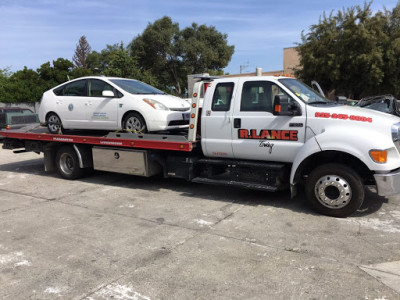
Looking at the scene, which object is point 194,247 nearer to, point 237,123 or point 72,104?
point 237,123

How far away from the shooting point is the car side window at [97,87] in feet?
25.7

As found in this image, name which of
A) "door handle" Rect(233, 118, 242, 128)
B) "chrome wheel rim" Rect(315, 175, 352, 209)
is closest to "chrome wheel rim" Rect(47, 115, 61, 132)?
"door handle" Rect(233, 118, 242, 128)

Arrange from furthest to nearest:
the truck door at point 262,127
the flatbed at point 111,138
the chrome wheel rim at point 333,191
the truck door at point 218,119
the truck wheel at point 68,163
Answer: the truck wheel at point 68,163, the flatbed at point 111,138, the truck door at point 218,119, the truck door at point 262,127, the chrome wheel rim at point 333,191

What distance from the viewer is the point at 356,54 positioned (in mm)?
21391

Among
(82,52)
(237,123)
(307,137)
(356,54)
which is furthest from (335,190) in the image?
(82,52)

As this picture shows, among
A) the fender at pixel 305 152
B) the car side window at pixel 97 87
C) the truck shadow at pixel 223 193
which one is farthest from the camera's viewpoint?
the car side window at pixel 97 87

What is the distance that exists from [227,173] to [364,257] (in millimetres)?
3003

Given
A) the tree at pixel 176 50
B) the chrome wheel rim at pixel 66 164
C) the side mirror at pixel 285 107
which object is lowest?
the chrome wheel rim at pixel 66 164

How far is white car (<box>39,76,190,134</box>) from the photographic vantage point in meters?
7.27

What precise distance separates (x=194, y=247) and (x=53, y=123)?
18.9 feet

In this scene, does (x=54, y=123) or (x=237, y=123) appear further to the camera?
(x=54, y=123)

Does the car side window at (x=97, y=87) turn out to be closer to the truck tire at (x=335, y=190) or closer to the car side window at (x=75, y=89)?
the car side window at (x=75, y=89)

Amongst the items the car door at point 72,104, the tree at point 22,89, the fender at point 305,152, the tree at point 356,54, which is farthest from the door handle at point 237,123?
the tree at point 22,89

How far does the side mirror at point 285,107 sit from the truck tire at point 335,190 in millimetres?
942
